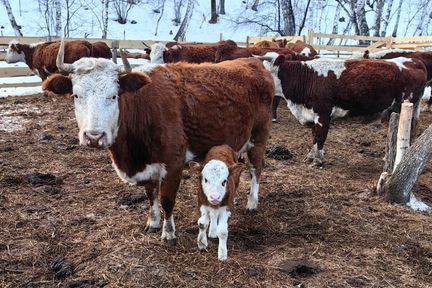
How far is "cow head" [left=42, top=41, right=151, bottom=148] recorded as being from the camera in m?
3.63

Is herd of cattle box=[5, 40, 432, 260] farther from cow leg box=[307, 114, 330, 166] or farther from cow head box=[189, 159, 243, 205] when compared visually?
cow leg box=[307, 114, 330, 166]

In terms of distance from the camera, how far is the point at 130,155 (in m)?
4.32

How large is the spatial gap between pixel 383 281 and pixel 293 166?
12.4 ft

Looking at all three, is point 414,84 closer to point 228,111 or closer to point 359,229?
point 359,229

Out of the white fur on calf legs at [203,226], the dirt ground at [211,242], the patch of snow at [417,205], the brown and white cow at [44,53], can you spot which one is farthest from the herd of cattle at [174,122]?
the brown and white cow at [44,53]

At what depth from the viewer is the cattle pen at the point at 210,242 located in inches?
154

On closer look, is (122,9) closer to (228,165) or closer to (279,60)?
(279,60)

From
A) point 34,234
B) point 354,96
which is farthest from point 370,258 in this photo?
point 354,96

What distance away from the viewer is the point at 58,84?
383 centimetres

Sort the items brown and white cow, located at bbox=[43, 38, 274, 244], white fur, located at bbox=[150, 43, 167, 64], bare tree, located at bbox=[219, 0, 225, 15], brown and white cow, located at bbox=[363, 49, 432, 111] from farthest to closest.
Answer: bare tree, located at bbox=[219, 0, 225, 15] < white fur, located at bbox=[150, 43, 167, 64] < brown and white cow, located at bbox=[363, 49, 432, 111] < brown and white cow, located at bbox=[43, 38, 274, 244]

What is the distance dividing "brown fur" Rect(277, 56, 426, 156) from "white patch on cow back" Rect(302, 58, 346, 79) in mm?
70

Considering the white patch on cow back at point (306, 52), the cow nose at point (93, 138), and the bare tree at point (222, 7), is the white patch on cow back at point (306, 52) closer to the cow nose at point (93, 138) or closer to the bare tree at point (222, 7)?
the cow nose at point (93, 138)

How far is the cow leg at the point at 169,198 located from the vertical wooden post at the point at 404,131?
315 centimetres

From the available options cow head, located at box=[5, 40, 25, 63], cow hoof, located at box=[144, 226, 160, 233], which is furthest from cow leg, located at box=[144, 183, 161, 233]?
cow head, located at box=[5, 40, 25, 63]
